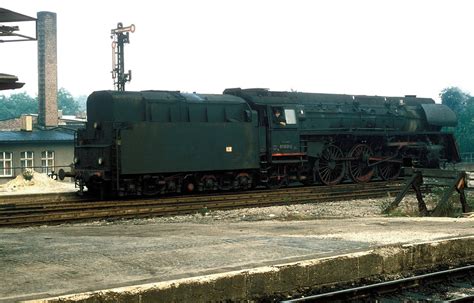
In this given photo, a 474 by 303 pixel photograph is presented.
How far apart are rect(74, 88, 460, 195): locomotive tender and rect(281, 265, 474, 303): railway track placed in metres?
8.83

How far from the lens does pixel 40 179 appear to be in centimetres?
2762

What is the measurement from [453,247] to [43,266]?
5.50 metres

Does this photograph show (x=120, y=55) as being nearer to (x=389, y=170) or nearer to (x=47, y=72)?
(x=47, y=72)

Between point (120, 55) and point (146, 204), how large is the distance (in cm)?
2619

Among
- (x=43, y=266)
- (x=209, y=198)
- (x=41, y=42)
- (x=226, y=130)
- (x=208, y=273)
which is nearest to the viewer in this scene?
(x=208, y=273)

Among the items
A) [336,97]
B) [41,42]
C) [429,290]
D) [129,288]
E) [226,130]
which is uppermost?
[41,42]

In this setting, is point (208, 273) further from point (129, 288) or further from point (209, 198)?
point (209, 198)

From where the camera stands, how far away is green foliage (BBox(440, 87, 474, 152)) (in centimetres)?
4200

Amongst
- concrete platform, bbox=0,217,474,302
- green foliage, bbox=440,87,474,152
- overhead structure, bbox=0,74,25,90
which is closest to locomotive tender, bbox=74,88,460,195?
concrete platform, bbox=0,217,474,302

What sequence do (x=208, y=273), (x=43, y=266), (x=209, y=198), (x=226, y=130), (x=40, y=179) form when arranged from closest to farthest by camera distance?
(x=208, y=273), (x=43, y=266), (x=209, y=198), (x=226, y=130), (x=40, y=179)

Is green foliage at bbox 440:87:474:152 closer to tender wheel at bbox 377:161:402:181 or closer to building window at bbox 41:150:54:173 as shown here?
tender wheel at bbox 377:161:402:181

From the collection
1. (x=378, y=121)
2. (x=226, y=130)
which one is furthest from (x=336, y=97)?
(x=226, y=130)

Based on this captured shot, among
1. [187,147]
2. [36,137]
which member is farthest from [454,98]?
[187,147]

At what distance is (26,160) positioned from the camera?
33.1 metres
